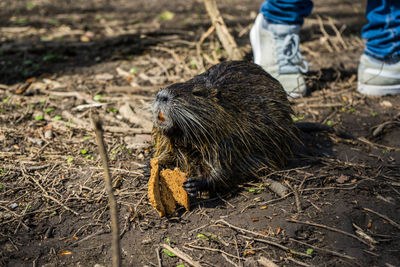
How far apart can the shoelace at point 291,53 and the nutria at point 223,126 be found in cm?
128

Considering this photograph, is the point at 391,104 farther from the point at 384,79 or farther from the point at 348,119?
the point at 348,119

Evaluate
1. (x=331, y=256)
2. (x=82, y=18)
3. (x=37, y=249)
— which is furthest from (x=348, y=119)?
(x=82, y=18)

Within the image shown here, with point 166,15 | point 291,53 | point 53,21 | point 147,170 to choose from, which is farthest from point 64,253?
point 166,15

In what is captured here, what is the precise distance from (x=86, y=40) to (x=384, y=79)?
4042 mm

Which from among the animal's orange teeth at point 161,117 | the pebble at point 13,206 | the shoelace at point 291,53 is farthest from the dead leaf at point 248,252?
the shoelace at point 291,53

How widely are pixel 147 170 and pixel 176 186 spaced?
0.39m

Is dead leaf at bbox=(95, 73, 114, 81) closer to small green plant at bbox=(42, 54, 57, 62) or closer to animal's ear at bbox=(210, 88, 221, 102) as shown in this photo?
small green plant at bbox=(42, 54, 57, 62)

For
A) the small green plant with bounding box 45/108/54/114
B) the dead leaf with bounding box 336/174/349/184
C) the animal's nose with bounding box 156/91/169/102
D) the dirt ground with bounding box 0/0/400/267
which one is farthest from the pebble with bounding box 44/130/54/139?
the dead leaf with bounding box 336/174/349/184

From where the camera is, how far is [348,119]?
402cm

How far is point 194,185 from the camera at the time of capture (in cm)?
274

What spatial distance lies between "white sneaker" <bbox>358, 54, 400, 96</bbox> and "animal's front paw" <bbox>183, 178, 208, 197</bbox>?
2.60m

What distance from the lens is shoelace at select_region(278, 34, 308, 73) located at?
4.39m

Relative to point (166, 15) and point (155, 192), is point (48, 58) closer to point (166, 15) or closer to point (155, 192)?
point (166, 15)

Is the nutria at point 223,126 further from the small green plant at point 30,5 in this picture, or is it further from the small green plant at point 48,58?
the small green plant at point 30,5
